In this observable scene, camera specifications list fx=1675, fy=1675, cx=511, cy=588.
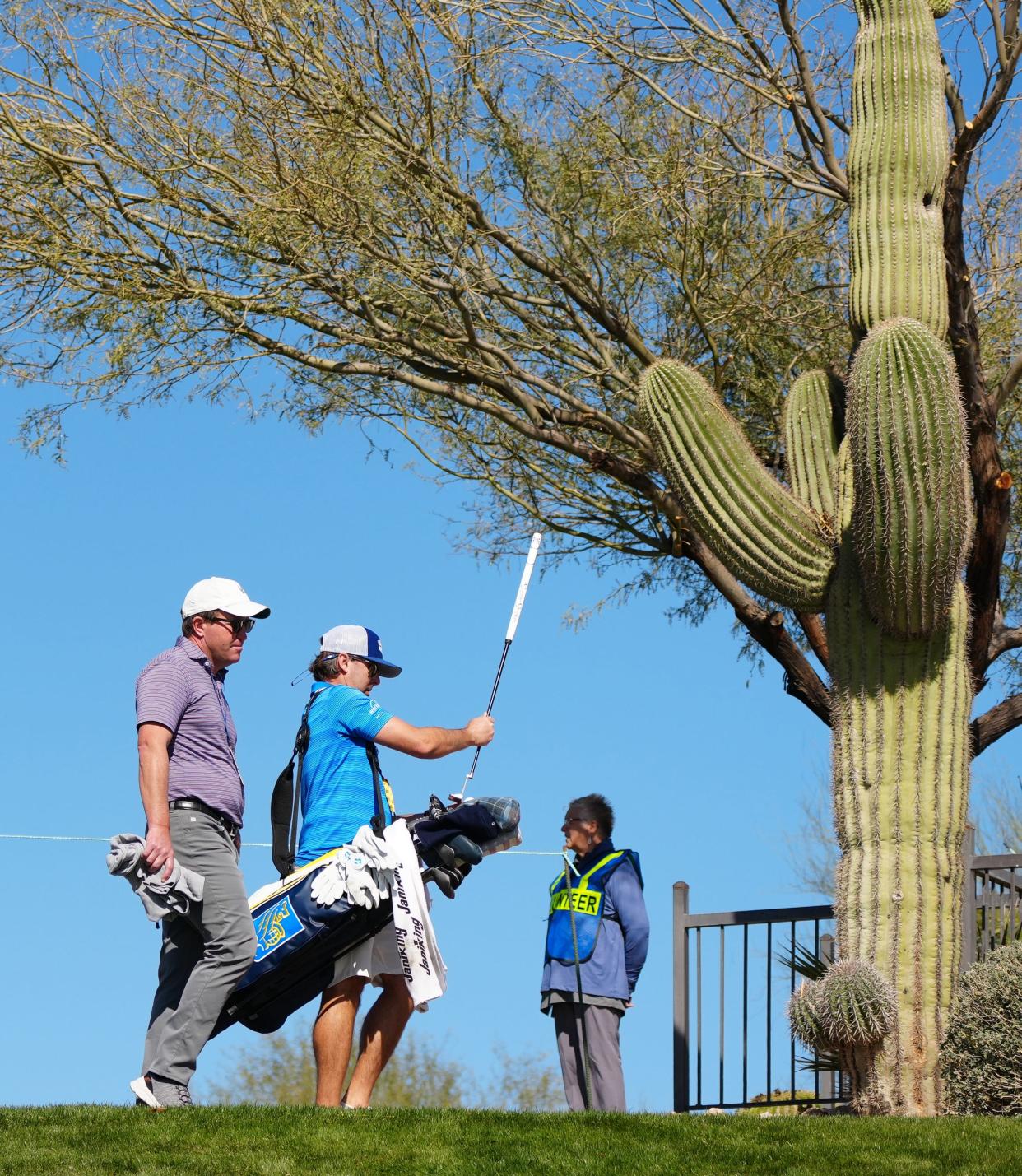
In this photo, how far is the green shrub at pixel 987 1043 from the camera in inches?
361

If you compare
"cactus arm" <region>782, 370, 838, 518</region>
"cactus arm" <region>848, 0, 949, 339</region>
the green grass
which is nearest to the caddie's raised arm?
the green grass

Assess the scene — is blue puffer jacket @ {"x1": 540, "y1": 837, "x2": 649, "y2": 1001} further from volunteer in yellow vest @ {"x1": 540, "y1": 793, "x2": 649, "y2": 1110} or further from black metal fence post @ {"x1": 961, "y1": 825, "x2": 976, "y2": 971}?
black metal fence post @ {"x1": 961, "y1": 825, "x2": 976, "y2": 971}

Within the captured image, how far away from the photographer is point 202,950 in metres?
6.57

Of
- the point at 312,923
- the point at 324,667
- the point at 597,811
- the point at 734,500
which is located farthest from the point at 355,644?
the point at 734,500

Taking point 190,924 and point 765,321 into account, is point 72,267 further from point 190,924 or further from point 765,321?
point 190,924

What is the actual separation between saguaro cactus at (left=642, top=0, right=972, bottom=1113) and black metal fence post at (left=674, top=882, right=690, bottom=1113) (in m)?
1.71

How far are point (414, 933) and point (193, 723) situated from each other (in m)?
1.20

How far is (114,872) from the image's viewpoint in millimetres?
6184

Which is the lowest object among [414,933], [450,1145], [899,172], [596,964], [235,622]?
[450,1145]

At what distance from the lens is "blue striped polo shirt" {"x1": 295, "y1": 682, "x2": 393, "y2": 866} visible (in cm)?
694

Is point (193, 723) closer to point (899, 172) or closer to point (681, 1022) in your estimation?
point (681, 1022)

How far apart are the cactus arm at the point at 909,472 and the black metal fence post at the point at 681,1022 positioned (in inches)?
118

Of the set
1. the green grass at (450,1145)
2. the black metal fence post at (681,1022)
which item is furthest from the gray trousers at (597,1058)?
the black metal fence post at (681,1022)

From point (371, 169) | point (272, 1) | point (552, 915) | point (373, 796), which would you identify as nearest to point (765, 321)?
point (371, 169)
